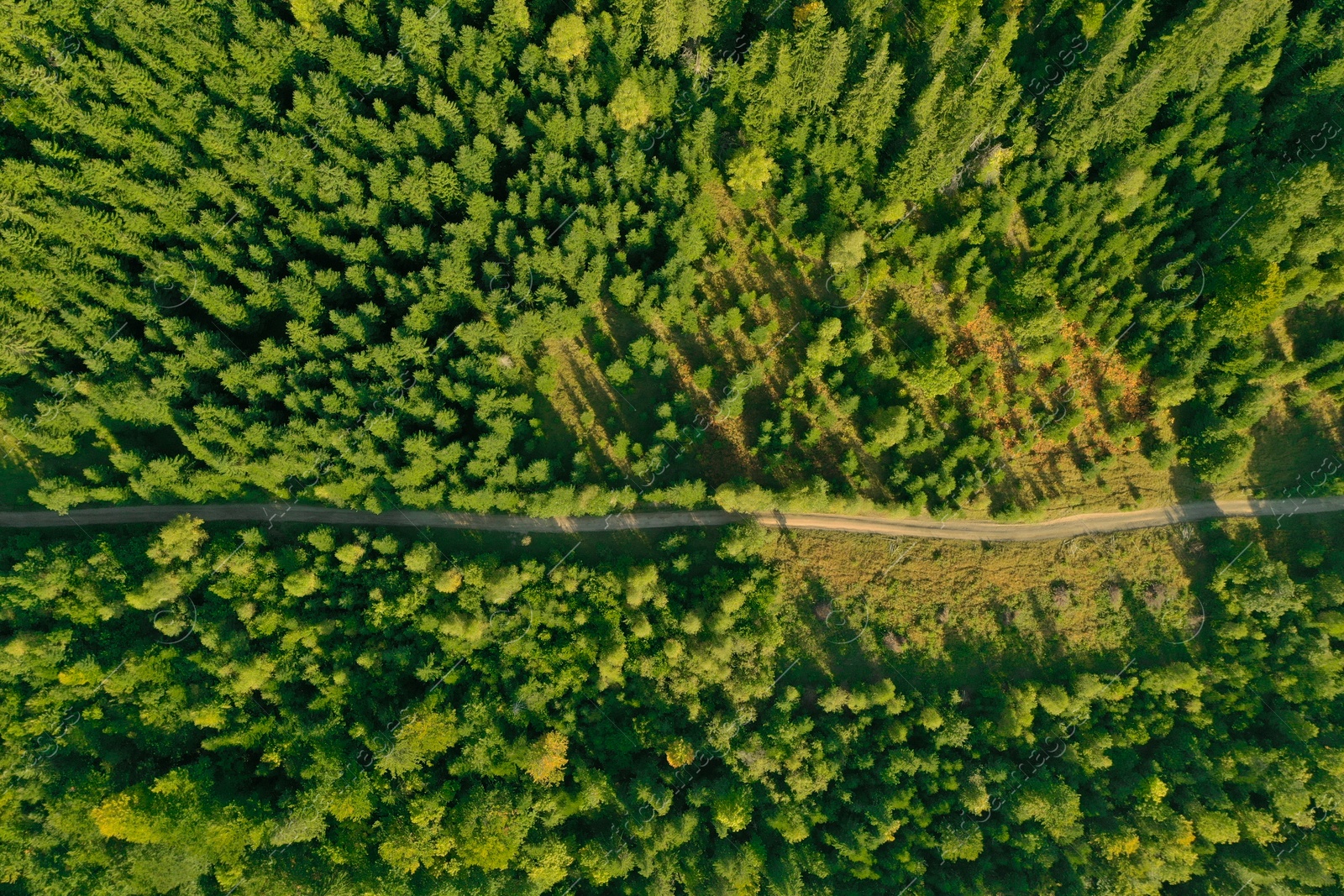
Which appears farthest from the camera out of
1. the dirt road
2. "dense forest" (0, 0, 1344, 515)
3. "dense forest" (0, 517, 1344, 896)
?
the dirt road

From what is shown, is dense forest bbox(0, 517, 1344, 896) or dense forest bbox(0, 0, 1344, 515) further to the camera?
dense forest bbox(0, 517, 1344, 896)

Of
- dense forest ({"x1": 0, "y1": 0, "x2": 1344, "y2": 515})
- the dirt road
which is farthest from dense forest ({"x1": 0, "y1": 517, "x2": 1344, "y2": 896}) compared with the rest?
dense forest ({"x1": 0, "y1": 0, "x2": 1344, "y2": 515})

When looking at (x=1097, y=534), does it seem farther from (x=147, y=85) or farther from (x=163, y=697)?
(x=147, y=85)

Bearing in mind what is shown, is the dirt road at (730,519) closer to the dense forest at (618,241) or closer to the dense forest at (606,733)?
the dense forest at (606,733)

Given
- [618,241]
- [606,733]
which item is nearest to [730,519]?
[606,733]

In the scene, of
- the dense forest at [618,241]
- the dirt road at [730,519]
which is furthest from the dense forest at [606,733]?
the dense forest at [618,241]

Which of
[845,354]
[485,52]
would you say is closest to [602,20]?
[485,52]

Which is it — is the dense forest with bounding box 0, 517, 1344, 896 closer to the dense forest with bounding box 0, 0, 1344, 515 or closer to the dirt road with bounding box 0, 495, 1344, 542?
the dirt road with bounding box 0, 495, 1344, 542
